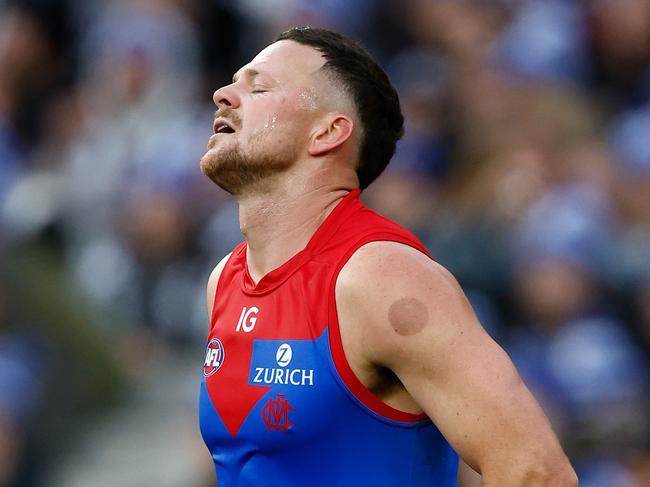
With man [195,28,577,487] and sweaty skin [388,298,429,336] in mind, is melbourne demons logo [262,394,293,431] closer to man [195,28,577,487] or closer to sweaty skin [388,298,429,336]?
man [195,28,577,487]

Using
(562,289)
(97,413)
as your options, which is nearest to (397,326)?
(562,289)

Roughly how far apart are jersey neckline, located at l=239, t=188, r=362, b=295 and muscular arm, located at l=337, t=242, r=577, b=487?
0.31 meters

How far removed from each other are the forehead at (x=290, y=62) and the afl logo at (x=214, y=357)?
0.86m

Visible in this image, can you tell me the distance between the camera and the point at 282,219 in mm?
3975

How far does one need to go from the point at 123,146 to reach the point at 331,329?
6.61m

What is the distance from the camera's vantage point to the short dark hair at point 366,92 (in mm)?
4066

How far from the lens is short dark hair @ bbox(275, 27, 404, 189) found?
407cm

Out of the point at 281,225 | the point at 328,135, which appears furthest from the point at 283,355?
the point at 328,135

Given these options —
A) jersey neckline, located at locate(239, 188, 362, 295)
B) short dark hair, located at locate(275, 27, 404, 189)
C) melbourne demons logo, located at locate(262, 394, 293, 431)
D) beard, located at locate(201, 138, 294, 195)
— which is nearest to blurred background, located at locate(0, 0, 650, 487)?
short dark hair, located at locate(275, 27, 404, 189)

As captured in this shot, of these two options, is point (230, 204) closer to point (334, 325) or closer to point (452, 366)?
point (334, 325)

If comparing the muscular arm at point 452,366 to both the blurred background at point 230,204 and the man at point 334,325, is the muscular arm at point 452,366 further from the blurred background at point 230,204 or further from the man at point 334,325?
the blurred background at point 230,204

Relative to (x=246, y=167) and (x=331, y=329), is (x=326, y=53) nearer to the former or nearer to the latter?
(x=246, y=167)

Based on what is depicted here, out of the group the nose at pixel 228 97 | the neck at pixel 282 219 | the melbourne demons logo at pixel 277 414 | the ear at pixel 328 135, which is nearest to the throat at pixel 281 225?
the neck at pixel 282 219

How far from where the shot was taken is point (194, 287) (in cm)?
861
